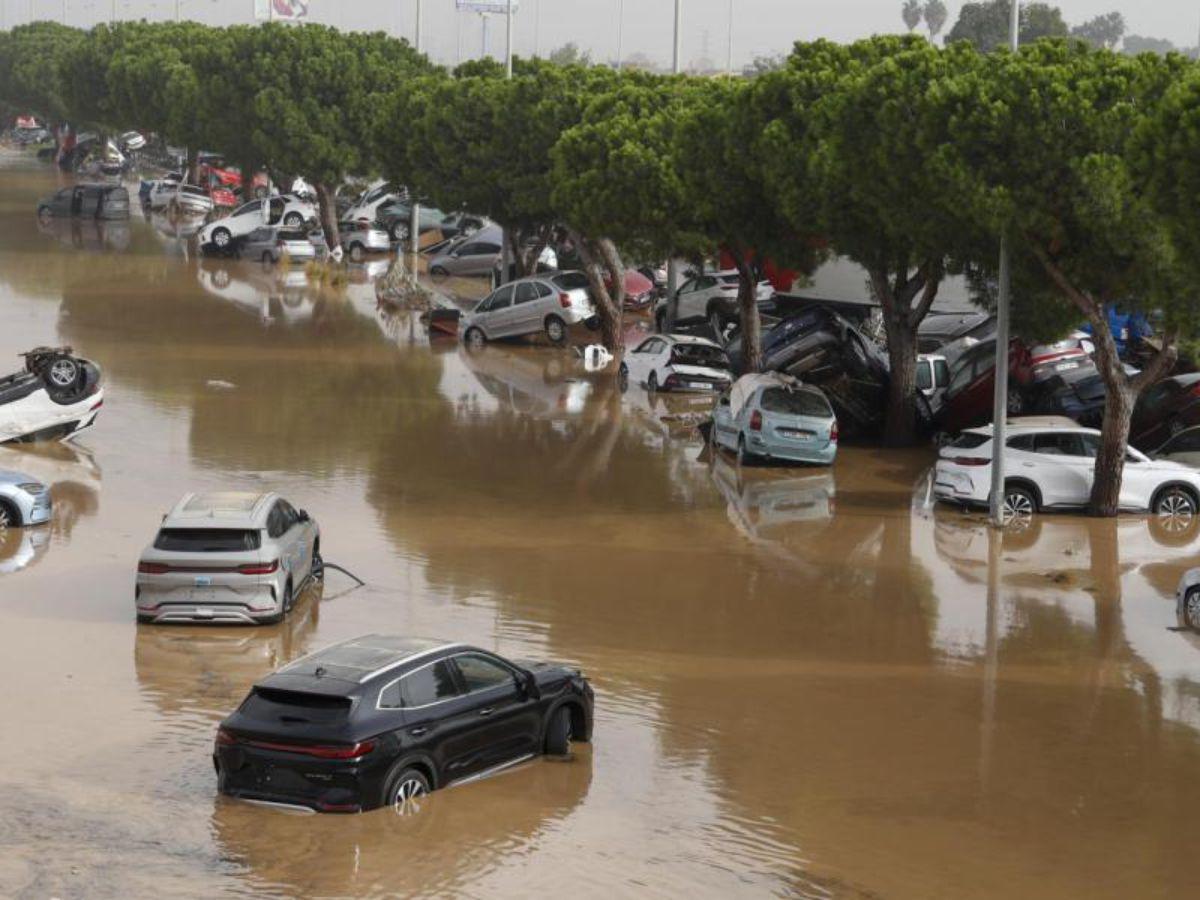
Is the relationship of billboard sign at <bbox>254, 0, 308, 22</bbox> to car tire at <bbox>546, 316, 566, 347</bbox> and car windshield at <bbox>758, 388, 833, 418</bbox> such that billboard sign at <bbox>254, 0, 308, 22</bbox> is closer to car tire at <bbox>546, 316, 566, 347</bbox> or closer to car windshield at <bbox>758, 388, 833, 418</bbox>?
car tire at <bbox>546, 316, 566, 347</bbox>

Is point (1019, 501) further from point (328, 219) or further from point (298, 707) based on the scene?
point (328, 219)

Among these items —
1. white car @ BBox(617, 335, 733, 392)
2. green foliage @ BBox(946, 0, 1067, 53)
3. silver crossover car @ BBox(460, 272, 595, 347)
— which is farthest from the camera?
green foliage @ BBox(946, 0, 1067, 53)

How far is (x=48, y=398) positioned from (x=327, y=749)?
58.8 ft

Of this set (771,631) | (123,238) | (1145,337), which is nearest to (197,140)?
(123,238)

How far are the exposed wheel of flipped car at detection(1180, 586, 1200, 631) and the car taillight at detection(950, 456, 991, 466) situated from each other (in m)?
6.36

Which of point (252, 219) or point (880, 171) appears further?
point (252, 219)

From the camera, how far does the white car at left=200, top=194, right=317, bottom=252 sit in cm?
6512

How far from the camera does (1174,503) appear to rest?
27.4 metres

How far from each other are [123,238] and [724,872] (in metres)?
61.6

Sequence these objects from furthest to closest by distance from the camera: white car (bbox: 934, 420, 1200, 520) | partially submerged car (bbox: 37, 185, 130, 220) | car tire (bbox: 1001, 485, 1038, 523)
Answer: partially submerged car (bbox: 37, 185, 130, 220), car tire (bbox: 1001, 485, 1038, 523), white car (bbox: 934, 420, 1200, 520)

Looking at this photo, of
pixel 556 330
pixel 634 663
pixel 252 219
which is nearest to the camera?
pixel 634 663

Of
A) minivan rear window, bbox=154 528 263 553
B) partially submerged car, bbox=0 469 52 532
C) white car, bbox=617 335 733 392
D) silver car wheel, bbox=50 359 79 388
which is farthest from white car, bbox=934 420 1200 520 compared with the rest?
silver car wheel, bbox=50 359 79 388

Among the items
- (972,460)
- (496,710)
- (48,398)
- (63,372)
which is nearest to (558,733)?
(496,710)

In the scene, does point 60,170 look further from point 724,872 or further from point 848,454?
point 724,872
